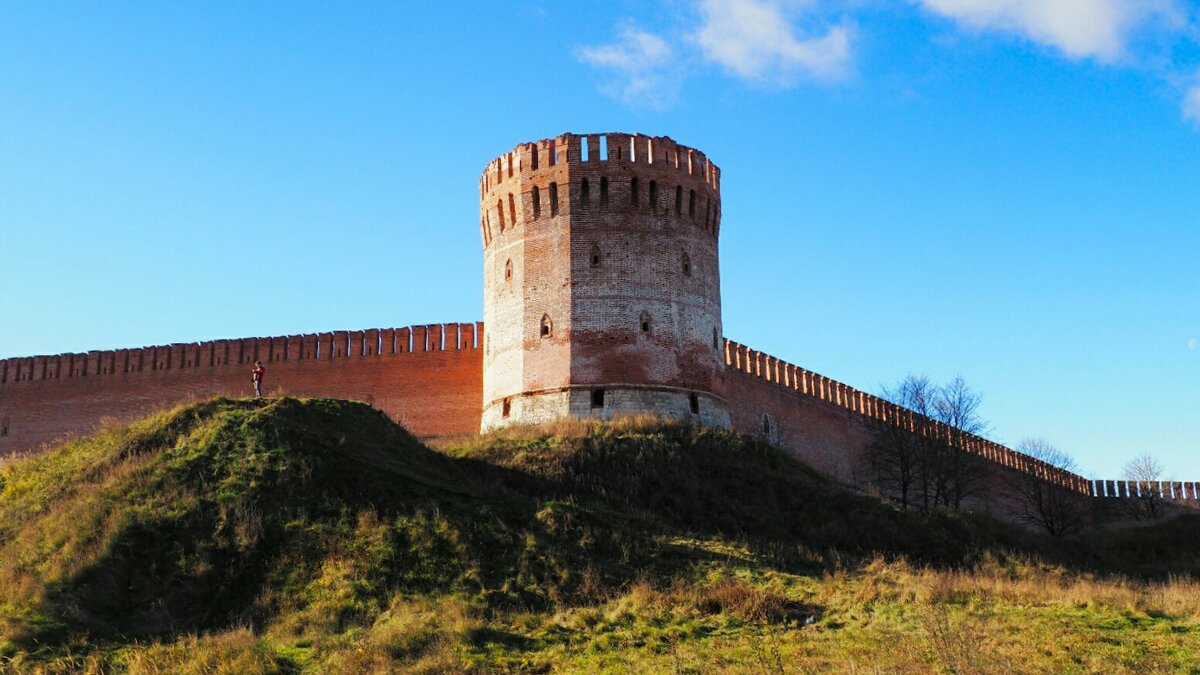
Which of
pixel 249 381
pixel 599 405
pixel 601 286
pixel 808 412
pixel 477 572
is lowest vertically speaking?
pixel 477 572

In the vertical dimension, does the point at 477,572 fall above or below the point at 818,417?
below

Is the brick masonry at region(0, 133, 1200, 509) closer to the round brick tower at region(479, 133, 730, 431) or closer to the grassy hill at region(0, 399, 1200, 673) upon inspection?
the round brick tower at region(479, 133, 730, 431)

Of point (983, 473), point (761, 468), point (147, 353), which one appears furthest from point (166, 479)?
point (983, 473)

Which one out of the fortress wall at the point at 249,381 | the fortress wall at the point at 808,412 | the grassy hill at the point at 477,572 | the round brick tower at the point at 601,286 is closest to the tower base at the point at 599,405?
the round brick tower at the point at 601,286

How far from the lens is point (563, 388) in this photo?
26.7 metres

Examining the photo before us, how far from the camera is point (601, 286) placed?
27125 mm

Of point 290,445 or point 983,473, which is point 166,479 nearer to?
point 290,445

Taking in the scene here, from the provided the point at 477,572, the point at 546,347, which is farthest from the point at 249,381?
the point at 477,572

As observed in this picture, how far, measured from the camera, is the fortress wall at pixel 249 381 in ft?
100.0

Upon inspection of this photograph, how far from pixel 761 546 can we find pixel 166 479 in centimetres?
879

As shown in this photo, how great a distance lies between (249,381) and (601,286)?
9834mm

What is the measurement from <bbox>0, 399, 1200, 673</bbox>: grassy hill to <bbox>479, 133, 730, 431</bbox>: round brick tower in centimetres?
318

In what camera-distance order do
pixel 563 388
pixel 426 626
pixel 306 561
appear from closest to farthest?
pixel 426 626 < pixel 306 561 < pixel 563 388

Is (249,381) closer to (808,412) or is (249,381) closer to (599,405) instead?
(599,405)
